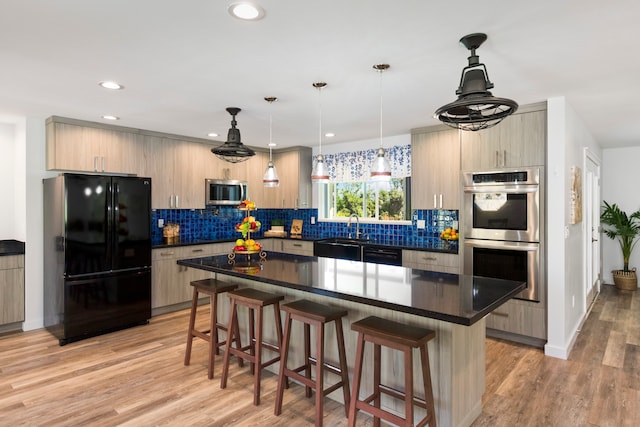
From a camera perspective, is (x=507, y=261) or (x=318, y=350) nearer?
(x=318, y=350)

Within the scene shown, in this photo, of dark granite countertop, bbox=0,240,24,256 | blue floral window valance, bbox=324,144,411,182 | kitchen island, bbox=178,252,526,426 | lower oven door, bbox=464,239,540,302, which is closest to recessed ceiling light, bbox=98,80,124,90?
kitchen island, bbox=178,252,526,426

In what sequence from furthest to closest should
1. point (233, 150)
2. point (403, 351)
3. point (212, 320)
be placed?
point (233, 150) < point (212, 320) < point (403, 351)

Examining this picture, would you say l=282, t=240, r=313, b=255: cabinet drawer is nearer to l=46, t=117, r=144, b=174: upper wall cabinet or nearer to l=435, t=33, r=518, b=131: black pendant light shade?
l=46, t=117, r=144, b=174: upper wall cabinet

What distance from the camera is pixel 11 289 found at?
4215mm

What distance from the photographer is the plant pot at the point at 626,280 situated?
6.29 meters

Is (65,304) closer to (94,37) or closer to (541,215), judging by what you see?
(94,37)

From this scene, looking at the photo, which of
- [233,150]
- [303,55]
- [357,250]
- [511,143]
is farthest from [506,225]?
[233,150]

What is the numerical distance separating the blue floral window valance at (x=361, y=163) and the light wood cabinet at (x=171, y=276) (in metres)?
2.32

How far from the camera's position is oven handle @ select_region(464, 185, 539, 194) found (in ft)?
12.2

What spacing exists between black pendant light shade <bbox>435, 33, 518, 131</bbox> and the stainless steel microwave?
413 centimetres

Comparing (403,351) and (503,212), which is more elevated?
(503,212)

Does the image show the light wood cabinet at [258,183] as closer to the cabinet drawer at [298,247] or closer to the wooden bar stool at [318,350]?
the cabinet drawer at [298,247]

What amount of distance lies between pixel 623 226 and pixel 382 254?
4.50 m

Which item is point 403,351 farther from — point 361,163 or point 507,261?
point 361,163
